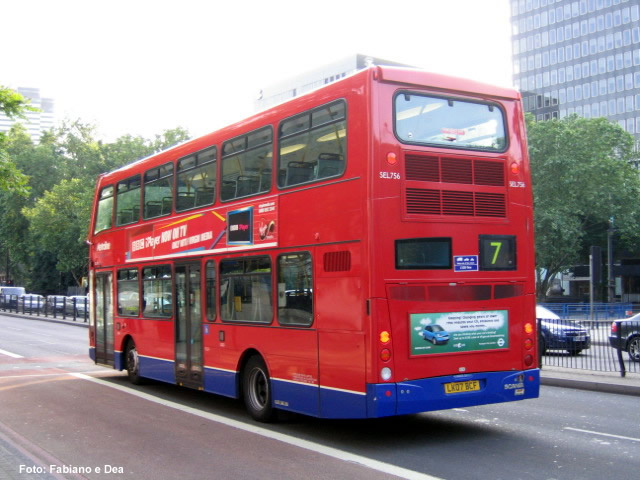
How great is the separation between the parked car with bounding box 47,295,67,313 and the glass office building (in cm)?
7191

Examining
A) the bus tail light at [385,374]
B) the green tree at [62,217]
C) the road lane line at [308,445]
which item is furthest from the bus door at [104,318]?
the green tree at [62,217]

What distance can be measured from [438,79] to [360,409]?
13.0 ft

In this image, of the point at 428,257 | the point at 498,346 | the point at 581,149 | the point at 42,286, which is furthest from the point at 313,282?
the point at 42,286

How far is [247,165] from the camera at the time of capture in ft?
34.0

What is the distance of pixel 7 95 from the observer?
14297mm

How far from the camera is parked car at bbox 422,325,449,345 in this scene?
8.32 metres

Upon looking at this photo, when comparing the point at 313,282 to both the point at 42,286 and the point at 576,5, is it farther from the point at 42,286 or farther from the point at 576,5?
the point at 576,5

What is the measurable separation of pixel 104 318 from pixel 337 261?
886cm

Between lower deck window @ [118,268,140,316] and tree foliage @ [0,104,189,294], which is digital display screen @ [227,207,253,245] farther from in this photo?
tree foliage @ [0,104,189,294]

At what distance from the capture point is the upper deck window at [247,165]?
9.89m

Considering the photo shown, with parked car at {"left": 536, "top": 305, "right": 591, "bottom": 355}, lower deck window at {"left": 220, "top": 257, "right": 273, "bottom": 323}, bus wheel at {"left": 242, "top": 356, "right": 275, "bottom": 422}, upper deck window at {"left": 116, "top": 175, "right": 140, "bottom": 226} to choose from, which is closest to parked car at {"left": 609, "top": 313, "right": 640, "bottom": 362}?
parked car at {"left": 536, "top": 305, "right": 591, "bottom": 355}

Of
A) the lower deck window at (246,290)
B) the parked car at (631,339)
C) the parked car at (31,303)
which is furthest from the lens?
the parked car at (31,303)

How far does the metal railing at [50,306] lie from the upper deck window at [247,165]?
2994 cm

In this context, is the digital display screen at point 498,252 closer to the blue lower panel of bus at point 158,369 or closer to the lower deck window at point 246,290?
the lower deck window at point 246,290
